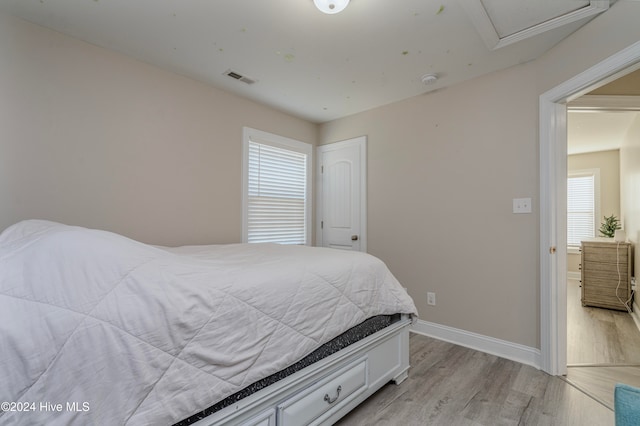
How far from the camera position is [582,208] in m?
5.45

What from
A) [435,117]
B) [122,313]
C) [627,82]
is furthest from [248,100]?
[627,82]

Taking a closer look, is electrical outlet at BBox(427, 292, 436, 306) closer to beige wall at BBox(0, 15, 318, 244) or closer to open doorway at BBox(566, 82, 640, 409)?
open doorway at BBox(566, 82, 640, 409)

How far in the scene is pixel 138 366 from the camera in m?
0.85

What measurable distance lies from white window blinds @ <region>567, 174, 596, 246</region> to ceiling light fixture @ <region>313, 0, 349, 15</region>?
5.97 m

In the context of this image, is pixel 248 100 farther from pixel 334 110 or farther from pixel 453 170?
pixel 453 170

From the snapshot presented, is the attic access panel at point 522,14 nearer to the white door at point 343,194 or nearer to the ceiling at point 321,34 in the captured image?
the ceiling at point 321,34

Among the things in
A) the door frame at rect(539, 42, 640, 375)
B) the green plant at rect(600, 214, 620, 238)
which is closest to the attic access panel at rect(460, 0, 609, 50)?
the door frame at rect(539, 42, 640, 375)

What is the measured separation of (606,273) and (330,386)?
4.29m

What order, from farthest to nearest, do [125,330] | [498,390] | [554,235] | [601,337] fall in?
[601,337], [554,235], [498,390], [125,330]

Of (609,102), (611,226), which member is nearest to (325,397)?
(609,102)

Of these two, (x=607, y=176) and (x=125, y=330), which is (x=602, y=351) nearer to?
(x=125, y=330)

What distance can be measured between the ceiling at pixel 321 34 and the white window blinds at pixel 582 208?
4.50m

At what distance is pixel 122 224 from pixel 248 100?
1.74 metres

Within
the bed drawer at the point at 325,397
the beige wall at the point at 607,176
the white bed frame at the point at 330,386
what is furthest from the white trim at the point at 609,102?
the beige wall at the point at 607,176
